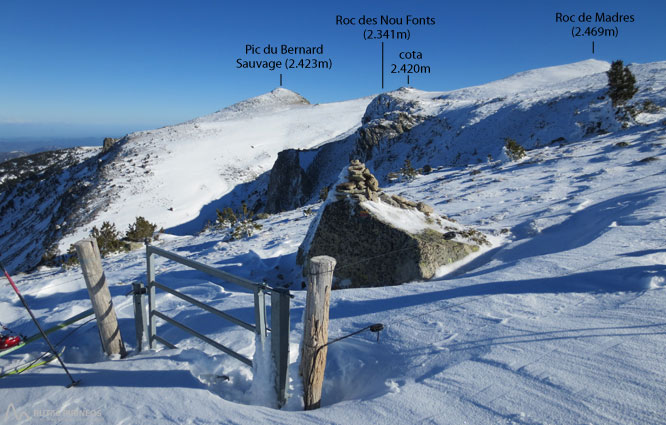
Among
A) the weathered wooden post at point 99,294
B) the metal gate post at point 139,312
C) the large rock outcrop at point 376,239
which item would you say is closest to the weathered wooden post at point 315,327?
the metal gate post at point 139,312

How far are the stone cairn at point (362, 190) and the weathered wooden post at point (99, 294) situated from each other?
421 centimetres

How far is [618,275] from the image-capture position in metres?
4.30

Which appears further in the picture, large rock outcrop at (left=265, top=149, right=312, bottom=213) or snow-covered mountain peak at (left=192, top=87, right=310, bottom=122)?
snow-covered mountain peak at (left=192, top=87, right=310, bottom=122)

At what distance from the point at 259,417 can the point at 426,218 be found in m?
5.41

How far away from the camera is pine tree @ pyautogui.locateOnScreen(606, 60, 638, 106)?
1862 cm

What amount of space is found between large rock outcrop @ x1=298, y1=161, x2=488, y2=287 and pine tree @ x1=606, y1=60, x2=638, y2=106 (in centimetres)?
1762

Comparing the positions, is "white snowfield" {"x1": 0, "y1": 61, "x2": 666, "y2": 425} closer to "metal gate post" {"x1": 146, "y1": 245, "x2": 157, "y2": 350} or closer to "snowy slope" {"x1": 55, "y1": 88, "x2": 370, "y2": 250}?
"metal gate post" {"x1": 146, "y1": 245, "x2": 157, "y2": 350}

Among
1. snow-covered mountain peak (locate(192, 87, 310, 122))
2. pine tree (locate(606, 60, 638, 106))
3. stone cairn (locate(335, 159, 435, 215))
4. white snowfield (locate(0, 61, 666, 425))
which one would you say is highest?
snow-covered mountain peak (locate(192, 87, 310, 122))

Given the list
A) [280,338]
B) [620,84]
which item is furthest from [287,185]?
[280,338]

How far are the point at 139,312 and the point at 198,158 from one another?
35799mm

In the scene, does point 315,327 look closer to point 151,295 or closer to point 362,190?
point 151,295

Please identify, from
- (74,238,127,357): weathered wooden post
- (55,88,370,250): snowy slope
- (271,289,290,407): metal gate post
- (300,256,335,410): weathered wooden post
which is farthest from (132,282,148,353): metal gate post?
(55,88,370,250): snowy slope

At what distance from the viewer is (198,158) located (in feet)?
123

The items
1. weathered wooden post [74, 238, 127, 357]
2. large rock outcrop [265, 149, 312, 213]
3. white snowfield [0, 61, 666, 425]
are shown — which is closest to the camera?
white snowfield [0, 61, 666, 425]
